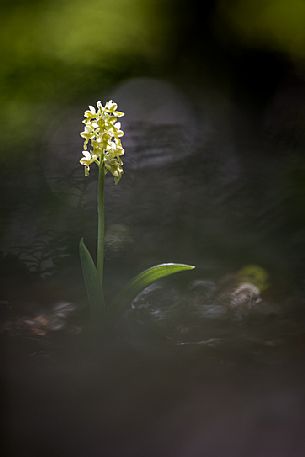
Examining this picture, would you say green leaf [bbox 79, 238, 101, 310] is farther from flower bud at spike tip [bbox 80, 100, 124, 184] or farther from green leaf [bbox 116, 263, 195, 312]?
flower bud at spike tip [bbox 80, 100, 124, 184]

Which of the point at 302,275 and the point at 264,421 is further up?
the point at 302,275

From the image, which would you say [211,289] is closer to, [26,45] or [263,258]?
[263,258]

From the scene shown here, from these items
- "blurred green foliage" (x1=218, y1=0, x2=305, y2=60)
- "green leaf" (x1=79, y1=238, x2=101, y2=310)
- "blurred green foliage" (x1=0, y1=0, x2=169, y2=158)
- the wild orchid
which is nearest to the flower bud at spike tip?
the wild orchid

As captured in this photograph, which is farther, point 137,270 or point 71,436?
point 137,270

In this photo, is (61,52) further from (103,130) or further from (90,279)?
(90,279)

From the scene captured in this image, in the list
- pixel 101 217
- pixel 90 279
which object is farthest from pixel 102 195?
pixel 90 279

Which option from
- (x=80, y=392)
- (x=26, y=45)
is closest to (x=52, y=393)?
(x=80, y=392)

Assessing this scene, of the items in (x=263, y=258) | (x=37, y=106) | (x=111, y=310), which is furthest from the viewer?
(x=37, y=106)
